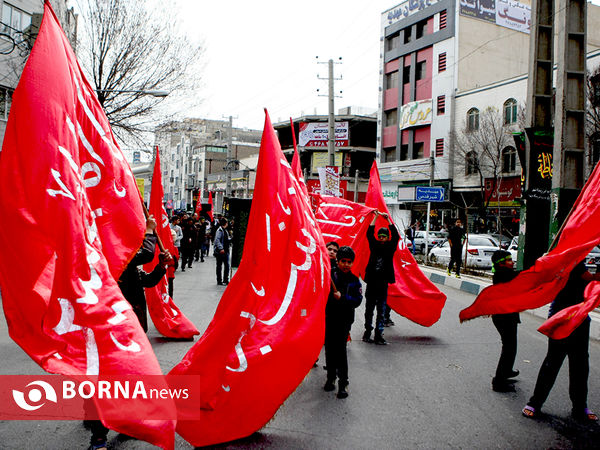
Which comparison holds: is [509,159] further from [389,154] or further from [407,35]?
[407,35]

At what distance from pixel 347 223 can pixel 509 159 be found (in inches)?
1041

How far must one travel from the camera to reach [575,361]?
4.76m

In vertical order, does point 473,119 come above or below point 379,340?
above

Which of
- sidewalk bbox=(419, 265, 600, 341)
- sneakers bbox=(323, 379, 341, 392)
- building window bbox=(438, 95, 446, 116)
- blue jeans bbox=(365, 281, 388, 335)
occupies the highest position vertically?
building window bbox=(438, 95, 446, 116)

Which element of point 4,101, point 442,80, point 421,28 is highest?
point 421,28

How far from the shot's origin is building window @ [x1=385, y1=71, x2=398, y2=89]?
141 ft

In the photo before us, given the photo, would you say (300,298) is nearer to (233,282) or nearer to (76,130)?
(233,282)

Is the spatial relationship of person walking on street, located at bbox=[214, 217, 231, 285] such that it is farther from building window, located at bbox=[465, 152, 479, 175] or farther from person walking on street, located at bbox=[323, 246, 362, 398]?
building window, located at bbox=[465, 152, 479, 175]

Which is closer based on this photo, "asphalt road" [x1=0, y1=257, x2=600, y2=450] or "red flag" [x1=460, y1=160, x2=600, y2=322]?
"asphalt road" [x1=0, y1=257, x2=600, y2=450]

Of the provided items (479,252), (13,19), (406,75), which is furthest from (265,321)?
(406,75)

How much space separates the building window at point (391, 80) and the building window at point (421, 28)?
11.2ft

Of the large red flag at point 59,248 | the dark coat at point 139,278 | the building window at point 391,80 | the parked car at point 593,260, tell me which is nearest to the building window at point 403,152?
the building window at point 391,80

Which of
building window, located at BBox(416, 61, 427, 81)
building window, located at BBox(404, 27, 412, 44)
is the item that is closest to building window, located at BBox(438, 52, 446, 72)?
building window, located at BBox(416, 61, 427, 81)

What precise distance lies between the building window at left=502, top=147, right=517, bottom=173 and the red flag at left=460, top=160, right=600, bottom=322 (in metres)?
28.3
